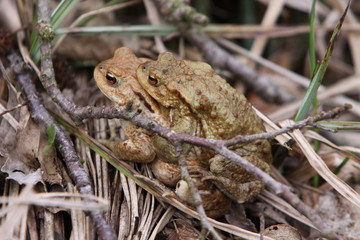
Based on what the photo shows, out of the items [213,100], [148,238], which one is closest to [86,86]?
[213,100]

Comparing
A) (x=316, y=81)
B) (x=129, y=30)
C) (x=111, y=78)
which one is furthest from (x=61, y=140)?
(x=316, y=81)

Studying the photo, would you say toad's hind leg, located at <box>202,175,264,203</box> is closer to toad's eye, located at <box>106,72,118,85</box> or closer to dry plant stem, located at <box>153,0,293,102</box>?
toad's eye, located at <box>106,72,118,85</box>

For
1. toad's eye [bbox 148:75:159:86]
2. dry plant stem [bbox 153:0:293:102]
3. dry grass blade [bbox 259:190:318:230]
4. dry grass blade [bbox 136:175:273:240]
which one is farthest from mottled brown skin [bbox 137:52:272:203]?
dry plant stem [bbox 153:0:293:102]

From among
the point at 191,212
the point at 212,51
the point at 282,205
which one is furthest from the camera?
the point at 212,51

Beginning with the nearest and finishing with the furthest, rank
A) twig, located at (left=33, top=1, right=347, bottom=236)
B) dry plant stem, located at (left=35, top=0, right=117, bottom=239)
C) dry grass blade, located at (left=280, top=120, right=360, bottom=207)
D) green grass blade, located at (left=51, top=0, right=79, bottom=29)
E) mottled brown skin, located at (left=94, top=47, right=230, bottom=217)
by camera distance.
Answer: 1. twig, located at (left=33, top=1, right=347, bottom=236)
2. dry plant stem, located at (left=35, top=0, right=117, bottom=239)
3. dry grass blade, located at (left=280, top=120, right=360, bottom=207)
4. mottled brown skin, located at (left=94, top=47, right=230, bottom=217)
5. green grass blade, located at (left=51, top=0, right=79, bottom=29)

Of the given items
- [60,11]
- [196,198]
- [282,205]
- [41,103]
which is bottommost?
[282,205]

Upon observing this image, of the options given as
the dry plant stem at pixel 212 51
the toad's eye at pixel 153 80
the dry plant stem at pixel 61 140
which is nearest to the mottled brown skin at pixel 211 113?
the toad's eye at pixel 153 80

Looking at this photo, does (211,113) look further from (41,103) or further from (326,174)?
(41,103)

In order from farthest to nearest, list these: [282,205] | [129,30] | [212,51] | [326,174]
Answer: [212,51] < [129,30] < [282,205] < [326,174]
